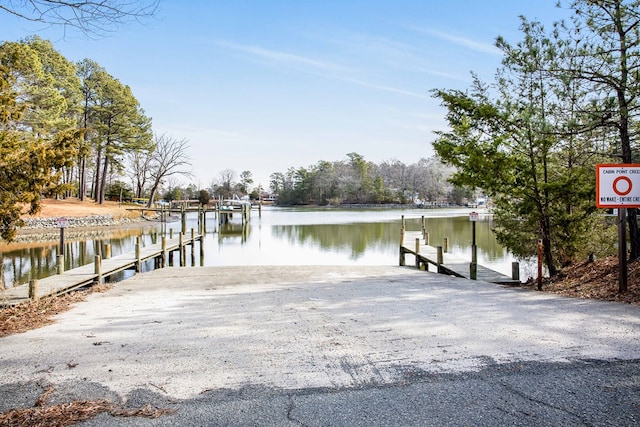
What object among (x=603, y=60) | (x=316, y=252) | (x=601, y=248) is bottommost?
(x=316, y=252)

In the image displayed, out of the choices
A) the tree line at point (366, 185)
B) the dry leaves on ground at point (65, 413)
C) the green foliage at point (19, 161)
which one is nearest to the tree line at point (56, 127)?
the green foliage at point (19, 161)

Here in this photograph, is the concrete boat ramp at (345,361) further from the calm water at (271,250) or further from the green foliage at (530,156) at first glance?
the calm water at (271,250)

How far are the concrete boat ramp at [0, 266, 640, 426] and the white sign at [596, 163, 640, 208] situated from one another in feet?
5.30

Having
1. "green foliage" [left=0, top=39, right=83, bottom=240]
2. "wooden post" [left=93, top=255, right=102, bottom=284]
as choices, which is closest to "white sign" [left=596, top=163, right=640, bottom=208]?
"green foliage" [left=0, top=39, right=83, bottom=240]

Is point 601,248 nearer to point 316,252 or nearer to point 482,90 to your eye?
point 482,90

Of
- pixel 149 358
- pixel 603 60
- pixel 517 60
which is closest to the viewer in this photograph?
pixel 149 358

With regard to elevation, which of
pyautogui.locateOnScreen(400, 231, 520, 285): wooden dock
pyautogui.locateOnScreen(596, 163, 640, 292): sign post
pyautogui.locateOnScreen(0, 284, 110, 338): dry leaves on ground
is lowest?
pyautogui.locateOnScreen(400, 231, 520, 285): wooden dock

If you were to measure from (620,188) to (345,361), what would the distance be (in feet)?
18.1

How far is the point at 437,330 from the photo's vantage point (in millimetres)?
4781

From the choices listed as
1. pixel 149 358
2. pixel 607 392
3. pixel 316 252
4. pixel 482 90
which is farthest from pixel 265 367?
pixel 316 252

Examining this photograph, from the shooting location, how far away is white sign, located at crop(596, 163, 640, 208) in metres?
6.63

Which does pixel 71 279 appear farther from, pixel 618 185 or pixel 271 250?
pixel 271 250

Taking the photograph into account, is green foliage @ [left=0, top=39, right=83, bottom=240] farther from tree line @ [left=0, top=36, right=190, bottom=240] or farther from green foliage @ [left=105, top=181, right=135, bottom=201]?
green foliage @ [left=105, top=181, right=135, bottom=201]

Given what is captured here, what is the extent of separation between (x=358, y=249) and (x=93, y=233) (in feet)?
64.2
